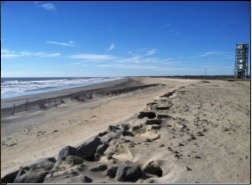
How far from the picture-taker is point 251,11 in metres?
4.73

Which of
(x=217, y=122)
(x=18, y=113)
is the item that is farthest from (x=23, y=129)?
(x=217, y=122)

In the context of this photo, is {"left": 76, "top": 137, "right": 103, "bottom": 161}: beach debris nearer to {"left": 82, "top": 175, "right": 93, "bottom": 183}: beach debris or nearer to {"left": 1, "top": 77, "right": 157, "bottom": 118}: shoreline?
{"left": 82, "top": 175, "right": 93, "bottom": 183}: beach debris

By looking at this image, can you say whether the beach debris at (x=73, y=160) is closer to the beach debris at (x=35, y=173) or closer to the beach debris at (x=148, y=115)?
the beach debris at (x=35, y=173)

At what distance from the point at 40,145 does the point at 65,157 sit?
5333 mm

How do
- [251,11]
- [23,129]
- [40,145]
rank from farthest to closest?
[23,129], [40,145], [251,11]

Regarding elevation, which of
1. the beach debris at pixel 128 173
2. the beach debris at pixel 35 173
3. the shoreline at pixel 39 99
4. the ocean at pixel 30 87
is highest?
the beach debris at pixel 128 173

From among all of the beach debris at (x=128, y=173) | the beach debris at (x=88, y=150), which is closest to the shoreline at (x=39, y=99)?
the beach debris at (x=88, y=150)

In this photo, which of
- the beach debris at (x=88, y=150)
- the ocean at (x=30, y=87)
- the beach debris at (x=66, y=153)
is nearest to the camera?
the beach debris at (x=66, y=153)

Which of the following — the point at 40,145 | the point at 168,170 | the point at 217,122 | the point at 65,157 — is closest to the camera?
the point at 168,170

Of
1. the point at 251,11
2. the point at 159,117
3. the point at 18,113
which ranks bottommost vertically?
the point at 18,113

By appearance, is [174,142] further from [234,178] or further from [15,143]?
[15,143]

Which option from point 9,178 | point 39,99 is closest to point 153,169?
point 9,178

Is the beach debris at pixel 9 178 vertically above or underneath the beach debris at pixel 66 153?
underneath

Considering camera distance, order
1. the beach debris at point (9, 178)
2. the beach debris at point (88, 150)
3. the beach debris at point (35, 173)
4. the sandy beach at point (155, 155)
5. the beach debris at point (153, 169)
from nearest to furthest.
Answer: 1. the sandy beach at point (155, 155)
2. the beach debris at point (35, 173)
3. the beach debris at point (153, 169)
4. the beach debris at point (9, 178)
5. the beach debris at point (88, 150)
